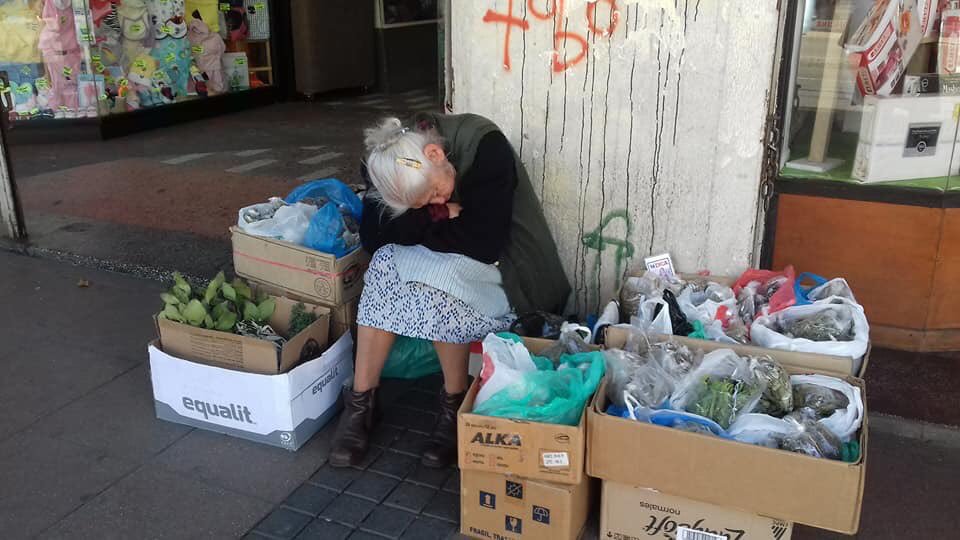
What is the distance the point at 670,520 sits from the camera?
233 centimetres

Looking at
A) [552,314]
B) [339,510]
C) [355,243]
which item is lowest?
[339,510]

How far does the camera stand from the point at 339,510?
262 cm

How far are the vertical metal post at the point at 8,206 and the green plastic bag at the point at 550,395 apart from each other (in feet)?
12.7

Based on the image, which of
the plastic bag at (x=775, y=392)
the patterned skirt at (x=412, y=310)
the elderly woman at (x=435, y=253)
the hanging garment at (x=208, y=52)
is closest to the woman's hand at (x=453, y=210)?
the elderly woman at (x=435, y=253)

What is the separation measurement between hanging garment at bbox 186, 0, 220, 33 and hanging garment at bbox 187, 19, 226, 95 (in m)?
0.06

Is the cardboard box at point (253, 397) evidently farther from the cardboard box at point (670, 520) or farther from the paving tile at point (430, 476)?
the cardboard box at point (670, 520)

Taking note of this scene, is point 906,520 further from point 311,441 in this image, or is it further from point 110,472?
point 110,472

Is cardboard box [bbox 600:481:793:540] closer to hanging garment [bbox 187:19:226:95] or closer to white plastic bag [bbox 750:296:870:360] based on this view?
white plastic bag [bbox 750:296:870:360]

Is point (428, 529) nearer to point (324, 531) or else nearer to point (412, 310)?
point (324, 531)

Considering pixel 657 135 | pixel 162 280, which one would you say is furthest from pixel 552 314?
pixel 162 280

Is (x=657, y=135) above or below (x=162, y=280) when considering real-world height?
above

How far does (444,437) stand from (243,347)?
30.7 inches

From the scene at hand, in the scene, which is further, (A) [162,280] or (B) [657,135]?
(A) [162,280]

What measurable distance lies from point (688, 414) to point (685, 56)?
56.6 inches
